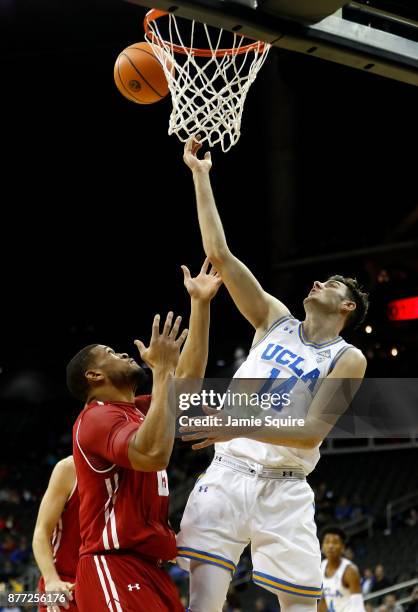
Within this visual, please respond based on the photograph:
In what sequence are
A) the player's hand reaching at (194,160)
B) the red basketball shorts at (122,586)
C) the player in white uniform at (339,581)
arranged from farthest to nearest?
the player in white uniform at (339,581) < the player's hand reaching at (194,160) < the red basketball shorts at (122,586)

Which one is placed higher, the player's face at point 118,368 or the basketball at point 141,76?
the basketball at point 141,76

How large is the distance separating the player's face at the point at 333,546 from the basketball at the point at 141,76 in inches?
141

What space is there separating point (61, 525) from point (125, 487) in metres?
1.04

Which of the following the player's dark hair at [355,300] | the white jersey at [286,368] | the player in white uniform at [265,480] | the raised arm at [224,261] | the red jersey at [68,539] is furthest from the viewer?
the red jersey at [68,539]

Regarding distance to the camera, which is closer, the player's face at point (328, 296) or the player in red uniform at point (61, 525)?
the player's face at point (328, 296)

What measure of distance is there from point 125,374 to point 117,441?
427mm

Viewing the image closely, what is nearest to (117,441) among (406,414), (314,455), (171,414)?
(171,414)

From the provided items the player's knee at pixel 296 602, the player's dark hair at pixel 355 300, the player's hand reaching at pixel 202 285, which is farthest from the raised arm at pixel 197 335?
the player's knee at pixel 296 602

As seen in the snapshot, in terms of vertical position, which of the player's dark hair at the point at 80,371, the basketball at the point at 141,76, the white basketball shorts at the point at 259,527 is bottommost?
the white basketball shorts at the point at 259,527

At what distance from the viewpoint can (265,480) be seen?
11.3 feet

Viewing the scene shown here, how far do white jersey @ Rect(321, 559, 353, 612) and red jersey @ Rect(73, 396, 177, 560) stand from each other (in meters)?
3.54

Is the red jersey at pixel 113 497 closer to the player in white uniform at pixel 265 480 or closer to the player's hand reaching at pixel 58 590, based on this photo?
the player in white uniform at pixel 265 480

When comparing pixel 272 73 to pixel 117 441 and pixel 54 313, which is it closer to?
pixel 54 313

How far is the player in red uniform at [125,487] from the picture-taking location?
2.92 meters
